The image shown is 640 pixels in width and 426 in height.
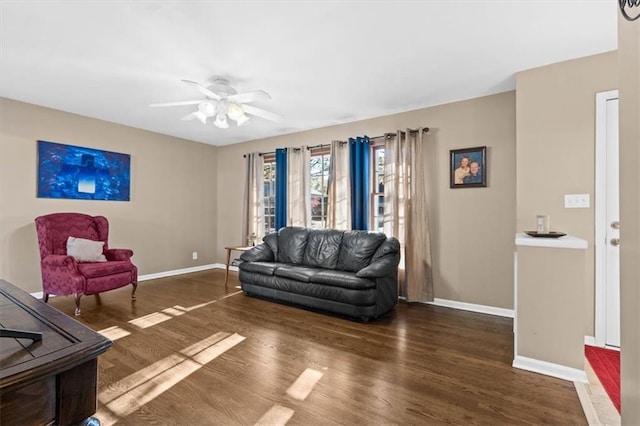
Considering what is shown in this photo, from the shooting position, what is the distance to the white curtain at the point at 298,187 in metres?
5.36

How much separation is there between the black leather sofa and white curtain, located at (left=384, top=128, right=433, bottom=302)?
1.12ft

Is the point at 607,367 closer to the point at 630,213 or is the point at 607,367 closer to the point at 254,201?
the point at 630,213

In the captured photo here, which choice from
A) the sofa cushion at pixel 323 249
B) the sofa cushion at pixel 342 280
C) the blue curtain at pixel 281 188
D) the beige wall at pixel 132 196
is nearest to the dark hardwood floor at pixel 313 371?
the sofa cushion at pixel 342 280

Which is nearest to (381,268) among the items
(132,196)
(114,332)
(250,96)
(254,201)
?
(250,96)

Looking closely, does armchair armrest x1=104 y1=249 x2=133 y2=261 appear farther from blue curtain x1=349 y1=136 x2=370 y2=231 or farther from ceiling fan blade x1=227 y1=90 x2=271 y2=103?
blue curtain x1=349 y1=136 x2=370 y2=231

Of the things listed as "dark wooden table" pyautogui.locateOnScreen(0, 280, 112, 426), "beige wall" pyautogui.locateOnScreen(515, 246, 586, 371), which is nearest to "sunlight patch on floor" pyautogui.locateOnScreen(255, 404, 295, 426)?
"dark wooden table" pyautogui.locateOnScreen(0, 280, 112, 426)

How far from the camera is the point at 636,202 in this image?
2.94 feet

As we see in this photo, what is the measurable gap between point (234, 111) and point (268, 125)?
5.96ft

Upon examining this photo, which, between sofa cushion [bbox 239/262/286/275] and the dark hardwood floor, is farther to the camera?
sofa cushion [bbox 239/262/286/275]

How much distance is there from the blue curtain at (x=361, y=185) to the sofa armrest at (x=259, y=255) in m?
1.35

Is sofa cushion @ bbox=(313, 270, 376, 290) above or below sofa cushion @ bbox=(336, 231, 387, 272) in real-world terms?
below

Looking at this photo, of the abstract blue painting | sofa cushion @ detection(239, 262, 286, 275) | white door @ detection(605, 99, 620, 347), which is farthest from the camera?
the abstract blue painting

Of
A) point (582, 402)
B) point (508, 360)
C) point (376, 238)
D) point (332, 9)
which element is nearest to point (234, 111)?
point (332, 9)

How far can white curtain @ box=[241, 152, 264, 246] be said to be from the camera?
604cm
